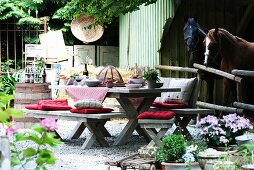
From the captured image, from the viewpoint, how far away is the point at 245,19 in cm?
1272

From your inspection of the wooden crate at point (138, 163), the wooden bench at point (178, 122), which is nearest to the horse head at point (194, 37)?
the wooden bench at point (178, 122)

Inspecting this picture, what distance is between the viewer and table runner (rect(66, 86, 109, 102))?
29.5 feet

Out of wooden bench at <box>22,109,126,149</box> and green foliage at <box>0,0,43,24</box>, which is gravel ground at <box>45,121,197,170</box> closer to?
wooden bench at <box>22,109,126,149</box>

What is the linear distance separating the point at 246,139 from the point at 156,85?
325 cm

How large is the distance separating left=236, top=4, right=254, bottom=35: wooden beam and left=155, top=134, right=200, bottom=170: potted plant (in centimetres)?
734

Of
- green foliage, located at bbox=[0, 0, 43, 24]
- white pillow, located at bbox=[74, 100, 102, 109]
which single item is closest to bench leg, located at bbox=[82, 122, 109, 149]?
white pillow, located at bbox=[74, 100, 102, 109]

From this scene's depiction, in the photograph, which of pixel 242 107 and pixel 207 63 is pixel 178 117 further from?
pixel 207 63

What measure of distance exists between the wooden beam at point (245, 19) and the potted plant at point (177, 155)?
7.34 meters

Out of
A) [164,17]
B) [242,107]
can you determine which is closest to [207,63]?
[242,107]

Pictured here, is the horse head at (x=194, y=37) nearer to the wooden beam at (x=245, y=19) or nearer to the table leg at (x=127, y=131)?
the wooden beam at (x=245, y=19)

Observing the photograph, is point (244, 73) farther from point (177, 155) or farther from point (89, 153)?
point (177, 155)

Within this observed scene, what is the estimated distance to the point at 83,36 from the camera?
61.5ft

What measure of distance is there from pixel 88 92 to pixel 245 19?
15.6ft

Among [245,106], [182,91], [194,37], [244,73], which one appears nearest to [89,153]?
[182,91]
